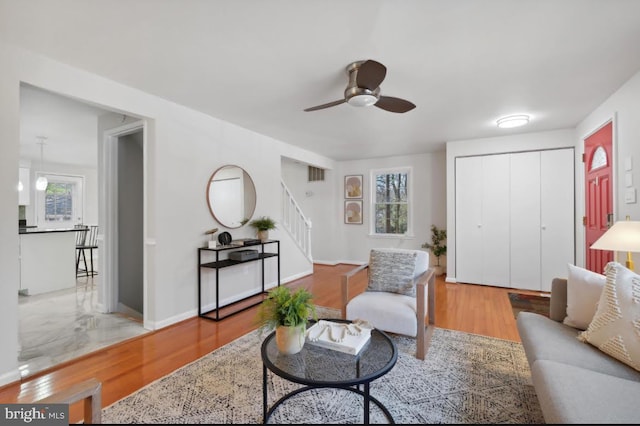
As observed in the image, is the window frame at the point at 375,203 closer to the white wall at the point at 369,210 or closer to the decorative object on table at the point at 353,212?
Answer: the white wall at the point at 369,210

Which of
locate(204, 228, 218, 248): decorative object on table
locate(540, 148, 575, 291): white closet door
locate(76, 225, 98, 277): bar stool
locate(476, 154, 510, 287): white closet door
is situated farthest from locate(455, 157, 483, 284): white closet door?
locate(76, 225, 98, 277): bar stool

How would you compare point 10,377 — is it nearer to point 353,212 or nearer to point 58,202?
point 353,212

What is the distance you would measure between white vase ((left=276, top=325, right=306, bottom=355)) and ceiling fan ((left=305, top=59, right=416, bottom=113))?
70.4 inches

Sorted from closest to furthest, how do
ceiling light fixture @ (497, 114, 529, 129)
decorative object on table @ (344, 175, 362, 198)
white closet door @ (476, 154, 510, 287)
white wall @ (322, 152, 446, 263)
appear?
ceiling light fixture @ (497, 114, 529, 129)
white closet door @ (476, 154, 510, 287)
white wall @ (322, 152, 446, 263)
decorative object on table @ (344, 175, 362, 198)

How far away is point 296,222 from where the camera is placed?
5.62m

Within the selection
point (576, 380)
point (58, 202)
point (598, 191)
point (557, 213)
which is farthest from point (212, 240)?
point (58, 202)

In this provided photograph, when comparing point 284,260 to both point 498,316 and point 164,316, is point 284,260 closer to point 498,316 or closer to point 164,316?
point 164,316

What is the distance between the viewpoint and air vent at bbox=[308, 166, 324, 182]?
22.5ft

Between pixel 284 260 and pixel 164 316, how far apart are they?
221 cm

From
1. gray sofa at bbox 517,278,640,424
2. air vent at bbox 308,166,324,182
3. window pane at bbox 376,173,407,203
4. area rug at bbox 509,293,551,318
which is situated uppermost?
air vent at bbox 308,166,324,182

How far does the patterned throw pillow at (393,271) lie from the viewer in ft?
9.24

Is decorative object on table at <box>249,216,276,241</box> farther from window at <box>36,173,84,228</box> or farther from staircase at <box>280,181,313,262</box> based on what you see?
window at <box>36,173,84,228</box>

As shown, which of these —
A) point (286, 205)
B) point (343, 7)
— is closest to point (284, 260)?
point (286, 205)

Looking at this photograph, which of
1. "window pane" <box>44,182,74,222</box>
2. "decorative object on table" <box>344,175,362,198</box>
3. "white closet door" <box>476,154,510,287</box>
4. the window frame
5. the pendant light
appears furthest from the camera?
"window pane" <box>44,182,74,222</box>
